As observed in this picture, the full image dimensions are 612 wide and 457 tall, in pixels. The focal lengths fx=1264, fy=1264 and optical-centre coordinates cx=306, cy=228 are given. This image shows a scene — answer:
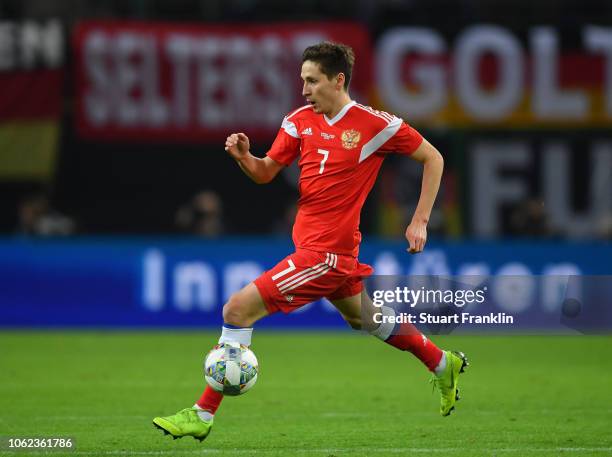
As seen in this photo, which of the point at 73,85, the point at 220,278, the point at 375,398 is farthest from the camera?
the point at 73,85

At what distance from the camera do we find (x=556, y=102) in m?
19.0

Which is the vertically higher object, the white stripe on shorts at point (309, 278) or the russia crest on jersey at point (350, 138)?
the russia crest on jersey at point (350, 138)

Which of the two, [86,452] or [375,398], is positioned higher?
[86,452]

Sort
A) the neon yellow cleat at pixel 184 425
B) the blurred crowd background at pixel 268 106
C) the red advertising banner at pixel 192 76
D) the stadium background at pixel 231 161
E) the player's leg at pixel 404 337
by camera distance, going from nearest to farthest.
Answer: the neon yellow cleat at pixel 184 425 → the player's leg at pixel 404 337 → the stadium background at pixel 231 161 → the red advertising banner at pixel 192 76 → the blurred crowd background at pixel 268 106

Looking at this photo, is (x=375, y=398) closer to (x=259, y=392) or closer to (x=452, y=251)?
(x=259, y=392)

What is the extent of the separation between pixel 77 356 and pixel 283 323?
3481mm

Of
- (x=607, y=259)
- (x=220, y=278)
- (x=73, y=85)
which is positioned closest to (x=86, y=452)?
(x=220, y=278)

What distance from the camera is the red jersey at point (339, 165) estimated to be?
7.48m

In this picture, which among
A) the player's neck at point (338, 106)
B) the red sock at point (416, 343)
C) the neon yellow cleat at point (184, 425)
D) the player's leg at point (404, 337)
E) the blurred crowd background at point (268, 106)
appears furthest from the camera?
the blurred crowd background at point (268, 106)

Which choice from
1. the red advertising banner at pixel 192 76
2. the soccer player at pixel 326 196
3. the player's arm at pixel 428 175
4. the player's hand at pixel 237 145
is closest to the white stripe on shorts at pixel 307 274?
the soccer player at pixel 326 196

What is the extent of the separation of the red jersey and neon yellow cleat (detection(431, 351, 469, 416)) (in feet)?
3.30

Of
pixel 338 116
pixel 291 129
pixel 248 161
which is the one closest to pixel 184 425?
pixel 248 161

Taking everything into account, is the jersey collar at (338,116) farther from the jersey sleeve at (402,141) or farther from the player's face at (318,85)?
the jersey sleeve at (402,141)

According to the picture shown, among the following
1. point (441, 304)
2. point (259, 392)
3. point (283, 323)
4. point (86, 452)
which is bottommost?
point (283, 323)
